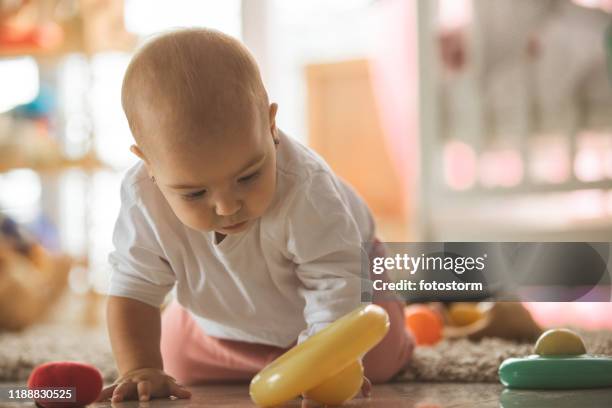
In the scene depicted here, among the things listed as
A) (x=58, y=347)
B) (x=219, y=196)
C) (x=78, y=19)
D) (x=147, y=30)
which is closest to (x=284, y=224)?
(x=219, y=196)

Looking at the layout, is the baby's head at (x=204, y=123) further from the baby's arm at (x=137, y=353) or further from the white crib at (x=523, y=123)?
the white crib at (x=523, y=123)

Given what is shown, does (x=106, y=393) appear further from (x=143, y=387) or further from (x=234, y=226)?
(x=234, y=226)

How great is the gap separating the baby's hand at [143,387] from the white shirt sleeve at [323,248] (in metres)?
0.15

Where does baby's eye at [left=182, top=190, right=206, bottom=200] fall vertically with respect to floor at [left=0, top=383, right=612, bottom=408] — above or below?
above

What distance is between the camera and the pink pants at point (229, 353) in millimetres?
937

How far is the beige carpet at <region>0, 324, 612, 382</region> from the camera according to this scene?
0.93 metres

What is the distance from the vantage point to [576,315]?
1635mm

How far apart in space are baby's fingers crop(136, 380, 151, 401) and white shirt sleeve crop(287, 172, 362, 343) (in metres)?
0.16

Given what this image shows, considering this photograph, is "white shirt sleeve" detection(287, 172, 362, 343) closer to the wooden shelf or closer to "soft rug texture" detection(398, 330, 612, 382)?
"soft rug texture" detection(398, 330, 612, 382)

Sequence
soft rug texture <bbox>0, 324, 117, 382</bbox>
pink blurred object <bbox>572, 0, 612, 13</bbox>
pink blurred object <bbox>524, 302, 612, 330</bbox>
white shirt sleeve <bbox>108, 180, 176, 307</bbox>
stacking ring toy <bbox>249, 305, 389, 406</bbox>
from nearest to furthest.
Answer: stacking ring toy <bbox>249, 305, 389, 406</bbox>, white shirt sleeve <bbox>108, 180, 176, 307</bbox>, soft rug texture <bbox>0, 324, 117, 382</bbox>, pink blurred object <bbox>524, 302, 612, 330</bbox>, pink blurred object <bbox>572, 0, 612, 13</bbox>

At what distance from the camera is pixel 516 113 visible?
6.49 ft

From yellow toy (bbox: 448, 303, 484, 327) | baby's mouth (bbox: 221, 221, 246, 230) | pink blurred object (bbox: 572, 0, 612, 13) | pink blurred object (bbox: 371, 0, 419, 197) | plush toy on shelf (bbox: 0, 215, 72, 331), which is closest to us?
baby's mouth (bbox: 221, 221, 246, 230)

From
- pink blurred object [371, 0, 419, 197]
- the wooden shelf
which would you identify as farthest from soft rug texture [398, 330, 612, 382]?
pink blurred object [371, 0, 419, 197]

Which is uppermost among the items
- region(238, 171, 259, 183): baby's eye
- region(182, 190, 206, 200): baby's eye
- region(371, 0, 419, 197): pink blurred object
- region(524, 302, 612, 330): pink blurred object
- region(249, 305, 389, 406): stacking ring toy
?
region(371, 0, 419, 197): pink blurred object
